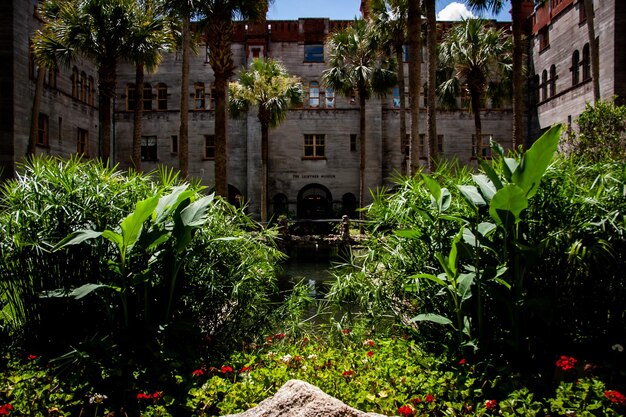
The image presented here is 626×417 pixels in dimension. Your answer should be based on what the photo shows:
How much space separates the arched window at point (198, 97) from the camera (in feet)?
114

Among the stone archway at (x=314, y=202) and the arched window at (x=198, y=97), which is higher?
the arched window at (x=198, y=97)

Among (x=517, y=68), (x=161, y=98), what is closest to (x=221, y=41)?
(x=517, y=68)

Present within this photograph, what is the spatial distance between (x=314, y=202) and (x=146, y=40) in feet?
64.5

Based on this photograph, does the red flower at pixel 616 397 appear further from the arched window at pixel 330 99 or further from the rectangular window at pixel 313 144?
the arched window at pixel 330 99

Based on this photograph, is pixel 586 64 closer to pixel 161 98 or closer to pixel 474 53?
pixel 474 53

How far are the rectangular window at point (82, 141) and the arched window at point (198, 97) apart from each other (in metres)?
7.38

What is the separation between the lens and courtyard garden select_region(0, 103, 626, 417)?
3.84m

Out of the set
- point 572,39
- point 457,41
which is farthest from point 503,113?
point 457,41

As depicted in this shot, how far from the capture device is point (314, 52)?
34719 millimetres

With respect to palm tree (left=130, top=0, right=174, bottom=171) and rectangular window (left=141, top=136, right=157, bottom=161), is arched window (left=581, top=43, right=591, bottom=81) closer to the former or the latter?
palm tree (left=130, top=0, right=174, bottom=171)

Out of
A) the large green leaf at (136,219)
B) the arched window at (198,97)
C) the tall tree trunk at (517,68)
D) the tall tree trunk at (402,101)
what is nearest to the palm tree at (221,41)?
the tall tree trunk at (517,68)

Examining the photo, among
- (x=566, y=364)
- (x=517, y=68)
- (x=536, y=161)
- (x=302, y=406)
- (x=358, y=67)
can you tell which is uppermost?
(x=358, y=67)

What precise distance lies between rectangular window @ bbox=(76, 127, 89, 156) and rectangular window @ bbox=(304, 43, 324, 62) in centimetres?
1475

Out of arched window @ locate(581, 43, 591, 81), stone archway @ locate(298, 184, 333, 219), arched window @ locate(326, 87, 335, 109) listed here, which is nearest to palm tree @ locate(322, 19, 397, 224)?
arched window @ locate(326, 87, 335, 109)
